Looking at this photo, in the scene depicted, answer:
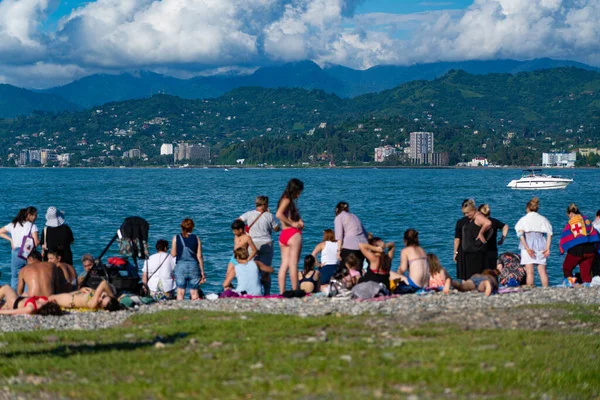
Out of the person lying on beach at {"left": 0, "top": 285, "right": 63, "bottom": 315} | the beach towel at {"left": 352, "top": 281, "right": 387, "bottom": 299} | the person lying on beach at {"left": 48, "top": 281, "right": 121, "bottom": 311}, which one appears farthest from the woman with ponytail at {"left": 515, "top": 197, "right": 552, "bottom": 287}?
the person lying on beach at {"left": 0, "top": 285, "right": 63, "bottom": 315}

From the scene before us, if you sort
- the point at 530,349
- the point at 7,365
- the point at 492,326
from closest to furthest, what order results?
the point at 7,365 < the point at 530,349 < the point at 492,326

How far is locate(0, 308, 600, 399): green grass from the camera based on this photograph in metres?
8.12

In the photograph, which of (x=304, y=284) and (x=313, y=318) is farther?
(x=304, y=284)

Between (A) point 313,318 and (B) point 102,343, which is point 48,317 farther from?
(A) point 313,318

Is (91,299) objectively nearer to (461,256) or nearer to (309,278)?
(309,278)

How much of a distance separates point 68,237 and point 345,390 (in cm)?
1005

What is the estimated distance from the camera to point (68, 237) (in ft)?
54.9

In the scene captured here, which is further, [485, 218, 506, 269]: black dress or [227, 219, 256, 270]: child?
[485, 218, 506, 269]: black dress

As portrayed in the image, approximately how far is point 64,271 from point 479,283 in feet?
23.8

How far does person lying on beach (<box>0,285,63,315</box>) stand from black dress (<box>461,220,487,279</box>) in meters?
7.60

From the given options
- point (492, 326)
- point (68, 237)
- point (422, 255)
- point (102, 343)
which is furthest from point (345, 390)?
point (68, 237)

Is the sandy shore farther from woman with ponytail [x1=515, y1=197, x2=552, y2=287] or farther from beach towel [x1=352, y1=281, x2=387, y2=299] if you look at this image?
woman with ponytail [x1=515, y1=197, x2=552, y2=287]

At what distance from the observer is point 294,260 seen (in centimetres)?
1574

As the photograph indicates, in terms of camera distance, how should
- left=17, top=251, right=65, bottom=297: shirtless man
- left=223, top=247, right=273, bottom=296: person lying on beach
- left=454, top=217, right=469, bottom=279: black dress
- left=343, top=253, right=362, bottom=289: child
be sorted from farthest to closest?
left=454, top=217, right=469, bottom=279: black dress, left=223, top=247, right=273, bottom=296: person lying on beach, left=343, top=253, right=362, bottom=289: child, left=17, top=251, right=65, bottom=297: shirtless man
